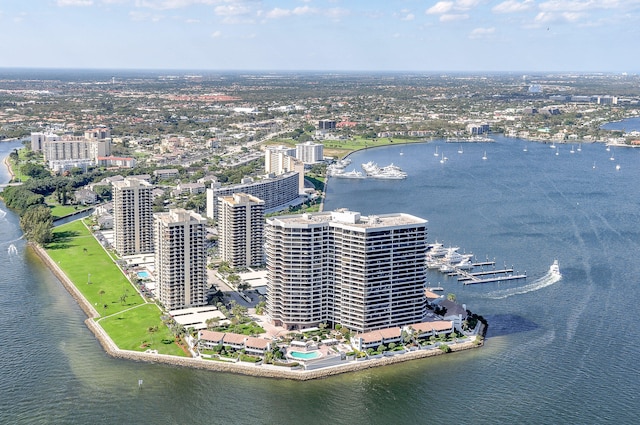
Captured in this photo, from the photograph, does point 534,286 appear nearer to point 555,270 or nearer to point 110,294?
point 555,270

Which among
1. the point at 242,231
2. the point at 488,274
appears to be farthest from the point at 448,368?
the point at 242,231

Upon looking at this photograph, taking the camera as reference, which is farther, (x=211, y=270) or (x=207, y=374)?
(x=211, y=270)

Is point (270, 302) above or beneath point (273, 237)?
beneath

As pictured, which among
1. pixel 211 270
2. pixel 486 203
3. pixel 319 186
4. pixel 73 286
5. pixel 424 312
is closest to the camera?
pixel 424 312

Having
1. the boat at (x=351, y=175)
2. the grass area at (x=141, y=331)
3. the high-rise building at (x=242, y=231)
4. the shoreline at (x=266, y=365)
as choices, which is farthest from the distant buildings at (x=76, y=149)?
the shoreline at (x=266, y=365)

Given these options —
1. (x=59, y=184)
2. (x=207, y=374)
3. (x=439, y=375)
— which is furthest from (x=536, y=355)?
(x=59, y=184)

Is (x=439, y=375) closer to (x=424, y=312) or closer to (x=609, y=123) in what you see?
(x=424, y=312)

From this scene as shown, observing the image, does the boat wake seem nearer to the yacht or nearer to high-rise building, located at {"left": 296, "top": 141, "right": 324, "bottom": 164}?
the yacht
